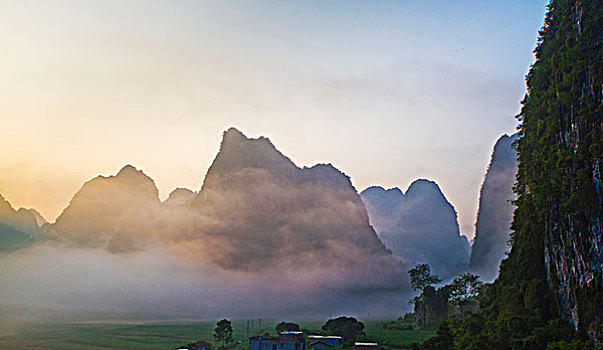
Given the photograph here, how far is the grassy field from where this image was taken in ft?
176

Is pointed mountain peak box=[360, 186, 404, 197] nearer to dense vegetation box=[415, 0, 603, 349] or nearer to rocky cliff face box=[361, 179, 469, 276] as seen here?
rocky cliff face box=[361, 179, 469, 276]

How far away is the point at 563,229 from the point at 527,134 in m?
8.98

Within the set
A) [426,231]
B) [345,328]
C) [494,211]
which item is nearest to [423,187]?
[426,231]

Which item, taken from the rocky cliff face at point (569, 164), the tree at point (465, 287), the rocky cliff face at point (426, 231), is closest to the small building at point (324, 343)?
the rocky cliff face at point (569, 164)

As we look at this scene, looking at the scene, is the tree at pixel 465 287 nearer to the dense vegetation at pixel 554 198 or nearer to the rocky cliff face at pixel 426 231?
the dense vegetation at pixel 554 198

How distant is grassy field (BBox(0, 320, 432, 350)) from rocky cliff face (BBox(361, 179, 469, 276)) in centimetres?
5052

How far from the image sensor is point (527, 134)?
105 ft

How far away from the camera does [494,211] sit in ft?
287

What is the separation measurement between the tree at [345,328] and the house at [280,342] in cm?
1436

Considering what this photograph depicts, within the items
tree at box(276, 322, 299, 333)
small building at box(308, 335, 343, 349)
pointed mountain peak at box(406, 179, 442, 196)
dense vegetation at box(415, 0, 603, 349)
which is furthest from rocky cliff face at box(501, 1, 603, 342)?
pointed mountain peak at box(406, 179, 442, 196)

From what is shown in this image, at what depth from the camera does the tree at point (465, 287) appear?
168ft

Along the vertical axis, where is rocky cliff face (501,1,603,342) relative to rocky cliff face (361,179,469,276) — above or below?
below

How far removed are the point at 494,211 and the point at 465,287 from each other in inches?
1547

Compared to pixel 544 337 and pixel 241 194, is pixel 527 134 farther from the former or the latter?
pixel 241 194
